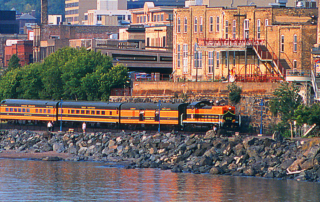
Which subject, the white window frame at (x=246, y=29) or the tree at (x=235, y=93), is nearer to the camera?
the tree at (x=235, y=93)

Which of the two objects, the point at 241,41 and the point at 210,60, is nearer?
the point at 241,41

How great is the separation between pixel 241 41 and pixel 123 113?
1589 centimetres

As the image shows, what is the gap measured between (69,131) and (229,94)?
18656 mm

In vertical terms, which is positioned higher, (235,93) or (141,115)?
(235,93)

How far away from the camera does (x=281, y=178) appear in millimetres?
60344

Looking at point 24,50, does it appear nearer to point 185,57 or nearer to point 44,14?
point 44,14

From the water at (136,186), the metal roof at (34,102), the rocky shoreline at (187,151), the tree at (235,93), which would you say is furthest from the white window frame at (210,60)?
the water at (136,186)

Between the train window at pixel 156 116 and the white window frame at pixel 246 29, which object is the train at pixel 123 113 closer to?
the train window at pixel 156 116

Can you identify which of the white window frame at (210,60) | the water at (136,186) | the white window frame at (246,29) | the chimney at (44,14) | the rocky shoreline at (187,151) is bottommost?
the water at (136,186)

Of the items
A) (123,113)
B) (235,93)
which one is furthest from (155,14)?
(235,93)

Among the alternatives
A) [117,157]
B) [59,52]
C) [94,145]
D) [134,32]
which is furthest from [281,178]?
[134,32]

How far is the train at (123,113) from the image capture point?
7906 cm

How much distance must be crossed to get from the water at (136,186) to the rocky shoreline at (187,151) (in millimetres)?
1812

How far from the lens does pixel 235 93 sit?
81.6 meters
